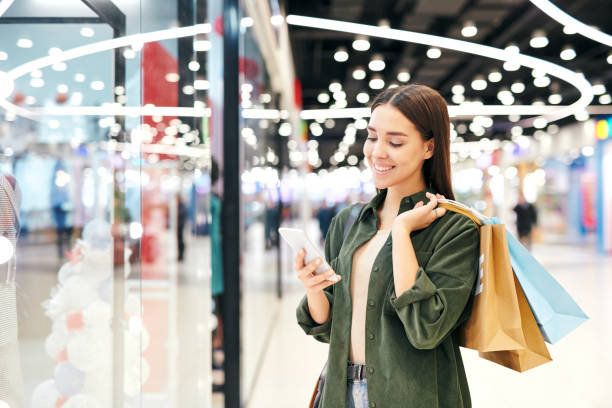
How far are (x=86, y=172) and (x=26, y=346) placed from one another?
20.0 inches

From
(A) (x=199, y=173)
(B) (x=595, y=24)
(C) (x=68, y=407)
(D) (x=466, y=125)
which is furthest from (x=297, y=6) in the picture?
(D) (x=466, y=125)

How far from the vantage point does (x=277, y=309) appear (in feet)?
22.1

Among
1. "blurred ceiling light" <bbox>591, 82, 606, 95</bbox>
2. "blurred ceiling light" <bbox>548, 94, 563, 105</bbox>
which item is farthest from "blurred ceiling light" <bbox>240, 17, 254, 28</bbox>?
"blurred ceiling light" <bbox>548, 94, 563, 105</bbox>

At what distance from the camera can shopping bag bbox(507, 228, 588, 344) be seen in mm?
1095

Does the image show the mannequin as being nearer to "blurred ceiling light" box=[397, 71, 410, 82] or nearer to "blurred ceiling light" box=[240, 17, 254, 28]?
"blurred ceiling light" box=[240, 17, 254, 28]

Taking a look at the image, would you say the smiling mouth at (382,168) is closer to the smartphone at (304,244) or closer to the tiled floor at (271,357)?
the smartphone at (304,244)

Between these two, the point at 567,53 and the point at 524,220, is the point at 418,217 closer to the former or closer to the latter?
the point at 567,53

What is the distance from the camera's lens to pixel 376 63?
9.61 meters

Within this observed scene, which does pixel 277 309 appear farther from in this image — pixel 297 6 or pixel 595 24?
pixel 595 24

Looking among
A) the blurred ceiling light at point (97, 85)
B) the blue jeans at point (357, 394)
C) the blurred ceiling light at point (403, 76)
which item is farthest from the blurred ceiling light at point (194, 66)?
the blurred ceiling light at point (403, 76)

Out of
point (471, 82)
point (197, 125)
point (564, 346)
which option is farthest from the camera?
point (471, 82)

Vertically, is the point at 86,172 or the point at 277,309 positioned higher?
the point at 86,172

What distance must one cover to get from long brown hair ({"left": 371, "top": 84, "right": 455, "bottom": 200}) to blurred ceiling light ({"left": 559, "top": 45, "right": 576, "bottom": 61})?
786cm

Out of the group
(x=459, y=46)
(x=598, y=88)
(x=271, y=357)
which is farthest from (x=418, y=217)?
(x=598, y=88)
